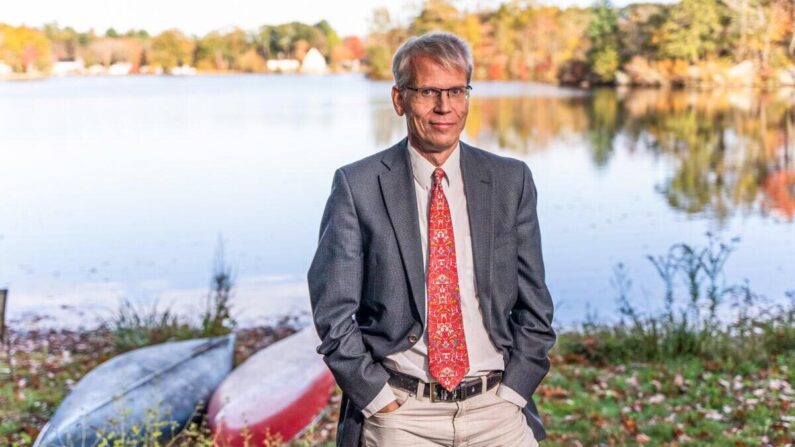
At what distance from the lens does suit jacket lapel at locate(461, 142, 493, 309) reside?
2303 mm

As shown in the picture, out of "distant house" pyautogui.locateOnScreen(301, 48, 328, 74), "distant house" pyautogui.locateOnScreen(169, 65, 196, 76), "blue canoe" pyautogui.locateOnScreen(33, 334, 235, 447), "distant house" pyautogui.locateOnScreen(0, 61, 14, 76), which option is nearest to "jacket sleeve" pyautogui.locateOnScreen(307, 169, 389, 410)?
"blue canoe" pyautogui.locateOnScreen(33, 334, 235, 447)

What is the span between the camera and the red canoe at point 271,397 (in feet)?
18.0

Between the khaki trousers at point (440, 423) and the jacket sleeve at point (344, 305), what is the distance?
0.28 ft

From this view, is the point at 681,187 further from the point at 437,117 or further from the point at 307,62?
the point at 307,62

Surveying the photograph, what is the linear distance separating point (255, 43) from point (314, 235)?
72009 mm

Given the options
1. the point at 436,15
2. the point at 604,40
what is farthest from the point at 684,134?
the point at 436,15

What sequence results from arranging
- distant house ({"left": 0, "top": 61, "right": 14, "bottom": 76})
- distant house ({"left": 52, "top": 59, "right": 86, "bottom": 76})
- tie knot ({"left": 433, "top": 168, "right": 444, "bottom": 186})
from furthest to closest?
distant house ({"left": 52, "top": 59, "right": 86, "bottom": 76})
distant house ({"left": 0, "top": 61, "right": 14, "bottom": 76})
tie knot ({"left": 433, "top": 168, "right": 444, "bottom": 186})

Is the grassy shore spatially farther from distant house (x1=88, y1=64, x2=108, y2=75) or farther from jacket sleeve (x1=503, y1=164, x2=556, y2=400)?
distant house (x1=88, y1=64, x2=108, y2=75)

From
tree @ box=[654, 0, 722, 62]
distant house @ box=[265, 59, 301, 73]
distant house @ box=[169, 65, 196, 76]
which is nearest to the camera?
tree @ box=[654, 0, 722, 62]

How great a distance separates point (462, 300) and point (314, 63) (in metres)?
94.3

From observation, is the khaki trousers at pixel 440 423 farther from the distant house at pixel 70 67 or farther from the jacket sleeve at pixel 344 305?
the distant house at pixel 70 67

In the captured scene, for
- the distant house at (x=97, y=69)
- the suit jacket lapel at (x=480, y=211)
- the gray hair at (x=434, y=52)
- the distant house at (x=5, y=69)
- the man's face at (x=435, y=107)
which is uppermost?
the gray hair at (x=434, y=52)

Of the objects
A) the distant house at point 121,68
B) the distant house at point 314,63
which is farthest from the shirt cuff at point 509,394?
the distant house at point 314,63

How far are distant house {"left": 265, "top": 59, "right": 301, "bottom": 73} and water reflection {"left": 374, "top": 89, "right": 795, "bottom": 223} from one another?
42.1 m
